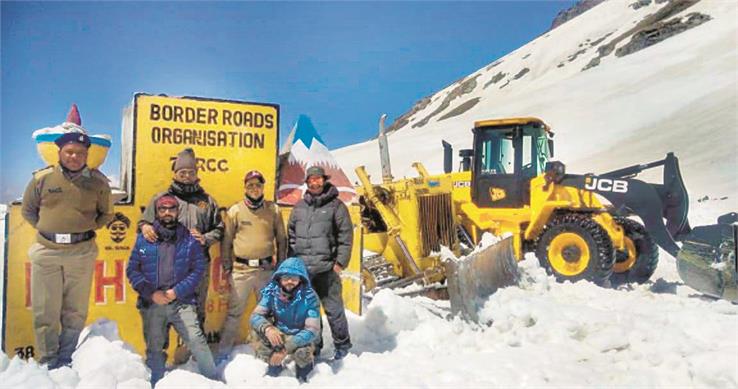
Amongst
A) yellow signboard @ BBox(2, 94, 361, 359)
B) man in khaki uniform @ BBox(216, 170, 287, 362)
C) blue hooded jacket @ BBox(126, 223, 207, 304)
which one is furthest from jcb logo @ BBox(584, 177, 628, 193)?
blue hooded jacket @ BBox(126, 223, 207, 304)

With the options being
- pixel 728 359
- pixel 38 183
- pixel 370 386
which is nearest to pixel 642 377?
pixel 728 359

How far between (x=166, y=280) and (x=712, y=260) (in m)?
6.87

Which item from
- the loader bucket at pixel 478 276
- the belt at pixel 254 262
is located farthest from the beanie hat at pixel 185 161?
the loader bucket at pixel 478 276

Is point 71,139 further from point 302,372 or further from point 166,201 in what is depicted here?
point 302,372

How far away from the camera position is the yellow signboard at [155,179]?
5.01m

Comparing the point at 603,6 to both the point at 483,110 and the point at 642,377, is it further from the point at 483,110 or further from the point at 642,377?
the point at 642,377

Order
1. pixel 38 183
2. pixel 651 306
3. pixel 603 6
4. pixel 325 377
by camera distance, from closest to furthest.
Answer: pixel 38 183, pixel 325 377, pixel 651 306, pixel 603 6

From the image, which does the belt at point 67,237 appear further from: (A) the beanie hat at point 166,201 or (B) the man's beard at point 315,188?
(B) the man's beard at point 315,188

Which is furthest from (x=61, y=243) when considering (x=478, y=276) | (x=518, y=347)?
(x=478, y=276)

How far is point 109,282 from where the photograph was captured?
539cm

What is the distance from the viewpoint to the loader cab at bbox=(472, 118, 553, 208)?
405 inches

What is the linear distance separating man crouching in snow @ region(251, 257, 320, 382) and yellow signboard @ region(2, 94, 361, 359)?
0.88 metres

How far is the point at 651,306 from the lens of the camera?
763 cm

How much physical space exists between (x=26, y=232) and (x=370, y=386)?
2976mm
